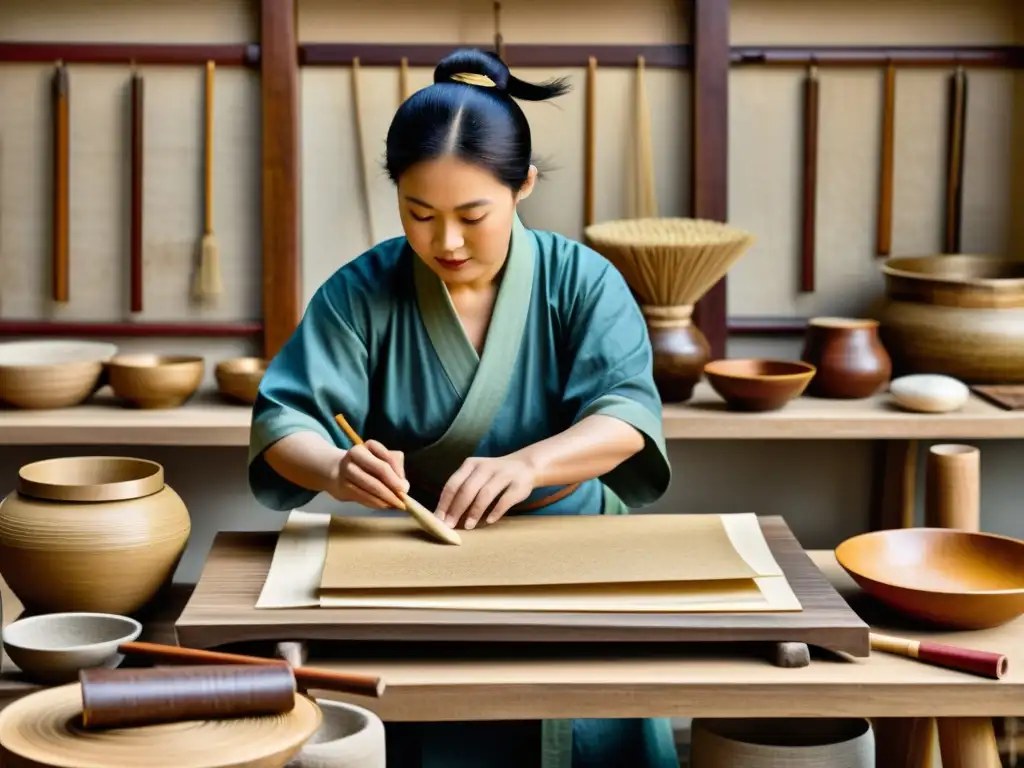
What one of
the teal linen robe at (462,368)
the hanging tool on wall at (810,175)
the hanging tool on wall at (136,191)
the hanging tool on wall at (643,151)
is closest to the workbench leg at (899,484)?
the hanging tool on wall at (810,175)

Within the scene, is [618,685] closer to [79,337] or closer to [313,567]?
[313,567]

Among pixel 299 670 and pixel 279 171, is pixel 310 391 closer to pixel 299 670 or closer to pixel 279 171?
pixel 299 670

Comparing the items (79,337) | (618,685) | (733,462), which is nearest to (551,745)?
(618,685)

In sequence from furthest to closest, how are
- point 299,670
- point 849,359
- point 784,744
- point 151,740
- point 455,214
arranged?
1. point 849,359
2. point 455,214
3. point 784,744
4. point 299,670
5. point 151,740

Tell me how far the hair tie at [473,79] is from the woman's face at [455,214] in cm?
16

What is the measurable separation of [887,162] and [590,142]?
80cm

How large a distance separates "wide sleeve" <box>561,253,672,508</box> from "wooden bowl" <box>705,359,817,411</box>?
1.08 meters

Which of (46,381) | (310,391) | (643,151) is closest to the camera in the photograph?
(310,391)

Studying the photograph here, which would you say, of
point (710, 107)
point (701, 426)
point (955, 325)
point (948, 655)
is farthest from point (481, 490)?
point (710, 107)

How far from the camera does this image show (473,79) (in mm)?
2139

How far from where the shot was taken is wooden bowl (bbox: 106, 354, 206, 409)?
3.43 m

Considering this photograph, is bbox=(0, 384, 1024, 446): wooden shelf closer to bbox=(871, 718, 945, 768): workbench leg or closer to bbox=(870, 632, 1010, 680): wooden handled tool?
bbox=(871, 718, 945, 768): workbench leg

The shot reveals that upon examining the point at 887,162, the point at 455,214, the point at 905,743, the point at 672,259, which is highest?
the point at 887,162

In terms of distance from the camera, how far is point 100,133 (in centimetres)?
374
